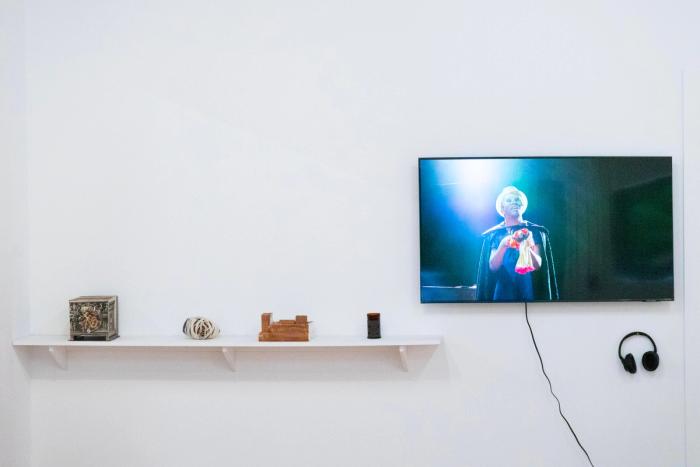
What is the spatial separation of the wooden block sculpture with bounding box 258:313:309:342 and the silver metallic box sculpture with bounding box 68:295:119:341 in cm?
72

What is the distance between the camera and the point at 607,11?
2641 mm

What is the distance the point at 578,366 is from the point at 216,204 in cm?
189

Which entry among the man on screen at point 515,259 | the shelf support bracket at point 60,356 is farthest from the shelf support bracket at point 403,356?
the shelf support bracket at point 60,356

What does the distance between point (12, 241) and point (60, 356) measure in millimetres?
588

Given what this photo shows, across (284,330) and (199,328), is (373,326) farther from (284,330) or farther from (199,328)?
(199,328)

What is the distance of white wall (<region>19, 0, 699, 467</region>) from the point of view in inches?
103

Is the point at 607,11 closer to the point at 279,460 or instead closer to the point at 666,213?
the point at 666,213

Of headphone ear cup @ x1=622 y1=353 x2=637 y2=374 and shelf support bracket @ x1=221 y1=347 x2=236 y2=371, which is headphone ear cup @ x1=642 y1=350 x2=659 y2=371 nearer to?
headphone ear cup @ x1=622 y1=353 x2=637 y2=374


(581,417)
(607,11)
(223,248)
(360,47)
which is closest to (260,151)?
(223,248)

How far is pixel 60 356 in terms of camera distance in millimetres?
2648

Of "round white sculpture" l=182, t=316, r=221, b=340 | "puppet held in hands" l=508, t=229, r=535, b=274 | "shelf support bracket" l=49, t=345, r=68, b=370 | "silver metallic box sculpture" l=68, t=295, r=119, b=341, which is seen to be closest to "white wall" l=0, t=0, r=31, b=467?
"shelf support bracket" l=49, t=345, r=68, b=370

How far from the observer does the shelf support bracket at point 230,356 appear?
2.54 m

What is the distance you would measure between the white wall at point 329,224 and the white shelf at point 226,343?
0.08 metres

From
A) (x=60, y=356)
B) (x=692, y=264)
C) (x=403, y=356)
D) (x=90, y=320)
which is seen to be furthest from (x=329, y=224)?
(x=692, y=264)
